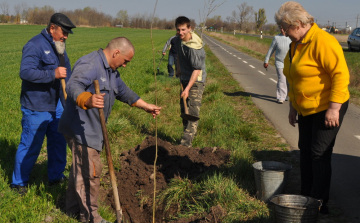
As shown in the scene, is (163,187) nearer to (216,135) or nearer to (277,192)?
(277,192)

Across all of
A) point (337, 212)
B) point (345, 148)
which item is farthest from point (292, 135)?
point (337, 212)

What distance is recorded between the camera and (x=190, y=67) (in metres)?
6.02

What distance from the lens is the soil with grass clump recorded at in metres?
4.69

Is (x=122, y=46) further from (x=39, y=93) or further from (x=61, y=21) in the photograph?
(x=39, y=93)

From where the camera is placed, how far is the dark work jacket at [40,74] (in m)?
4.33

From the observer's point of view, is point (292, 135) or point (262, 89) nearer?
point (292, 135)

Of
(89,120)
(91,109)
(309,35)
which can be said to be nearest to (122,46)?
(91,109)

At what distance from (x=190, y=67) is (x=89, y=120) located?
2.70 m

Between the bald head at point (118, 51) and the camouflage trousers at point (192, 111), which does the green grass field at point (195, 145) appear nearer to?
the camouflage trousers at point (192, 111)

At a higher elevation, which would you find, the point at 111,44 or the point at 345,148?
the point at 111,44

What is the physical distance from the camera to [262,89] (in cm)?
1301

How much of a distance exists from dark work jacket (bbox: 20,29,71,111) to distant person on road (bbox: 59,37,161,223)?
2.92ft

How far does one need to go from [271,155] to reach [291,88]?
2.14 meters

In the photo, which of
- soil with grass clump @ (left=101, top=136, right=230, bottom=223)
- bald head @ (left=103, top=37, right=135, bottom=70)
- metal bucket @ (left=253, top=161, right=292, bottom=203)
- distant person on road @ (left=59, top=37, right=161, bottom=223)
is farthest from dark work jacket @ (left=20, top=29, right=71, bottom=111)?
metal bucket @ (left=253, top=161, right=292, bottom=203)
